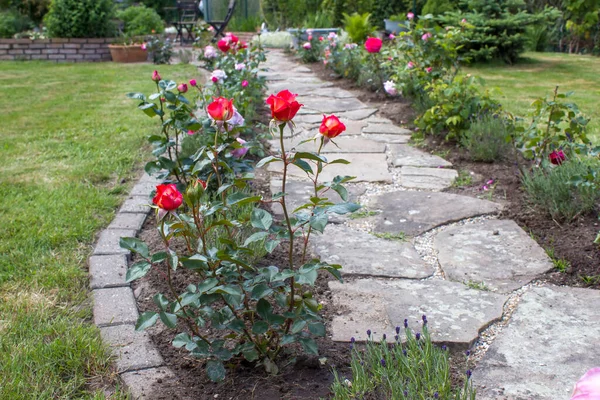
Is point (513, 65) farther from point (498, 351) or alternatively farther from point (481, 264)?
point (498, 351)

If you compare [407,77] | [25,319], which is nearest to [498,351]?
[25,319]

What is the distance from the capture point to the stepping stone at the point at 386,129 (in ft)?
14.6

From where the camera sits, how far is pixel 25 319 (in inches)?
74.6

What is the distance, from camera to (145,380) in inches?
63.8

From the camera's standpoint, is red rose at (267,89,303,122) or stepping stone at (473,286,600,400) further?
stepping stone at (473,286,600,400)

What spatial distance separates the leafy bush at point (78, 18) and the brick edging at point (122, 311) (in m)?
7.77

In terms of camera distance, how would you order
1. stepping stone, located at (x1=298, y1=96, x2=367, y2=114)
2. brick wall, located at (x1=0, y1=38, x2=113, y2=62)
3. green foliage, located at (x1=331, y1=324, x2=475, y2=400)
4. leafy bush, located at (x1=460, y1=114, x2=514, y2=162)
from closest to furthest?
green foliage, located at (x1=331, y1=324, x2=475, y2=400) < leafy bush, located at (x1=460, y1=114, x2=514, y2=162) < stepping stone, located at (x1=298, y1=96, x2=367, y2=114) < brick wall, located at (x1=0, y1=38, x2=113, y2=62)

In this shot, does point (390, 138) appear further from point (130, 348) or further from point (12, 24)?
point (12, 24)

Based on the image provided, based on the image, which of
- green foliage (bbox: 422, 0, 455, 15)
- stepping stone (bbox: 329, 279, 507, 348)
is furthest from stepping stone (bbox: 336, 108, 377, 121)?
green foliage (bbox: 422, 0, 455, 15)

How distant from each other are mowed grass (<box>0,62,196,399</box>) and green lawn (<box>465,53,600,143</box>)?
292cm

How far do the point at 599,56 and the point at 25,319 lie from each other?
9.99 metres

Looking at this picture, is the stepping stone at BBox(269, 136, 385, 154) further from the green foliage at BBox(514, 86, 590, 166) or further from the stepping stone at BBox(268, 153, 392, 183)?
the green foliage at BBox(514, 86, 590, 166)

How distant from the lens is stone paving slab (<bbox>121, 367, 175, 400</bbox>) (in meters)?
1.56

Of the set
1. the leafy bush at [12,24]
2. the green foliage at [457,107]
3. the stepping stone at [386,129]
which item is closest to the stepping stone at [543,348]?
the green foliage at [457,107]
